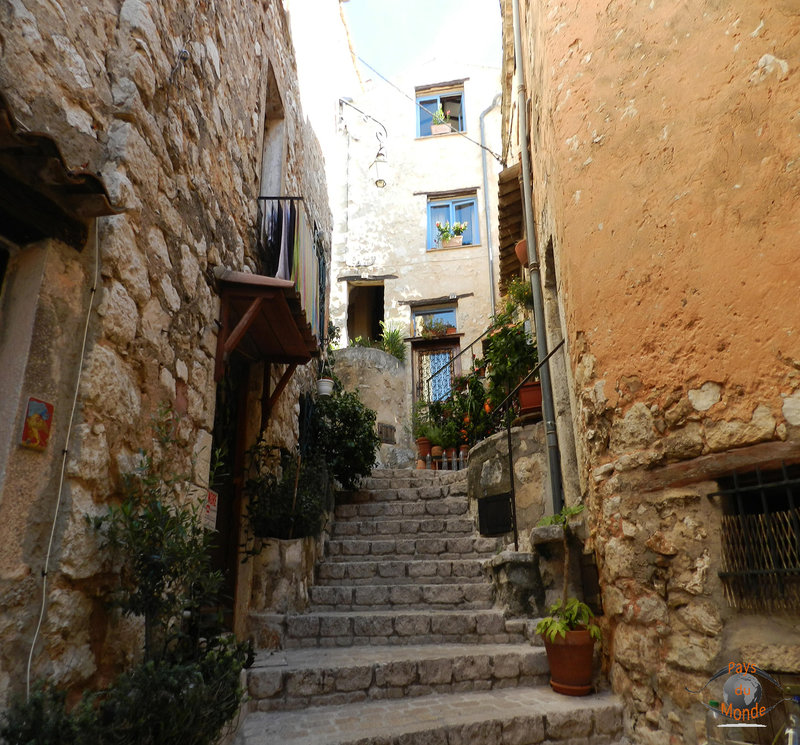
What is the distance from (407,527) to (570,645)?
270 centimetres

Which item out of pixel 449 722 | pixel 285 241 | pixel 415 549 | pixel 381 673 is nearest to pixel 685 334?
pixel 449 722

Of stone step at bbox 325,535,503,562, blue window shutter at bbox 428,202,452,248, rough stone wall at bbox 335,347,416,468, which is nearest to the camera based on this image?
stone step at bbox 325,535,503,562

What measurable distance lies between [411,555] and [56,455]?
4.09m

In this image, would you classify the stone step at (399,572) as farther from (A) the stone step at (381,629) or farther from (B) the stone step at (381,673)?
(B) the stone step at (381,673)

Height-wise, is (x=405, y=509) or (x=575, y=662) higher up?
(x=405, y=509)

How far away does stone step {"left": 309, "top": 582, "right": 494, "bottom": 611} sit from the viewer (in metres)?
4.89

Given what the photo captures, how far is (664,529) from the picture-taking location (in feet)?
10.6

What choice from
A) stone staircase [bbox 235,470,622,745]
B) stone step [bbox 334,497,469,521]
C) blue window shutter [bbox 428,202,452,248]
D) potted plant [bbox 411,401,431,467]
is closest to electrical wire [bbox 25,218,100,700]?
stone staircase [bbox 235,470,622,745]

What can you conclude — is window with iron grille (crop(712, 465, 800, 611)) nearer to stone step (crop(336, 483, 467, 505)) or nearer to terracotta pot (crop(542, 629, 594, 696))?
terracotta pot (crop(542, 629, 594, 696))

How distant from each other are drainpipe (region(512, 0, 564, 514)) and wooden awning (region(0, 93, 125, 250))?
4163 mm

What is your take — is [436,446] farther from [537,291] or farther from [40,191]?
[40,191]

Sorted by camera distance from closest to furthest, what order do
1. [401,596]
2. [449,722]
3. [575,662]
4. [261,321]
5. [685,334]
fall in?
[449,722] < [685,334] < [575,662] < [261,321] < [401,596]

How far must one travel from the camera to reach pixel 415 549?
5699 mm

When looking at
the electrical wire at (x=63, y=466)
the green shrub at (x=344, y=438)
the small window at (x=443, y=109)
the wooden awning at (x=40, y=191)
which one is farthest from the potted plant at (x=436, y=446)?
the small window at (x=443, y=109)
